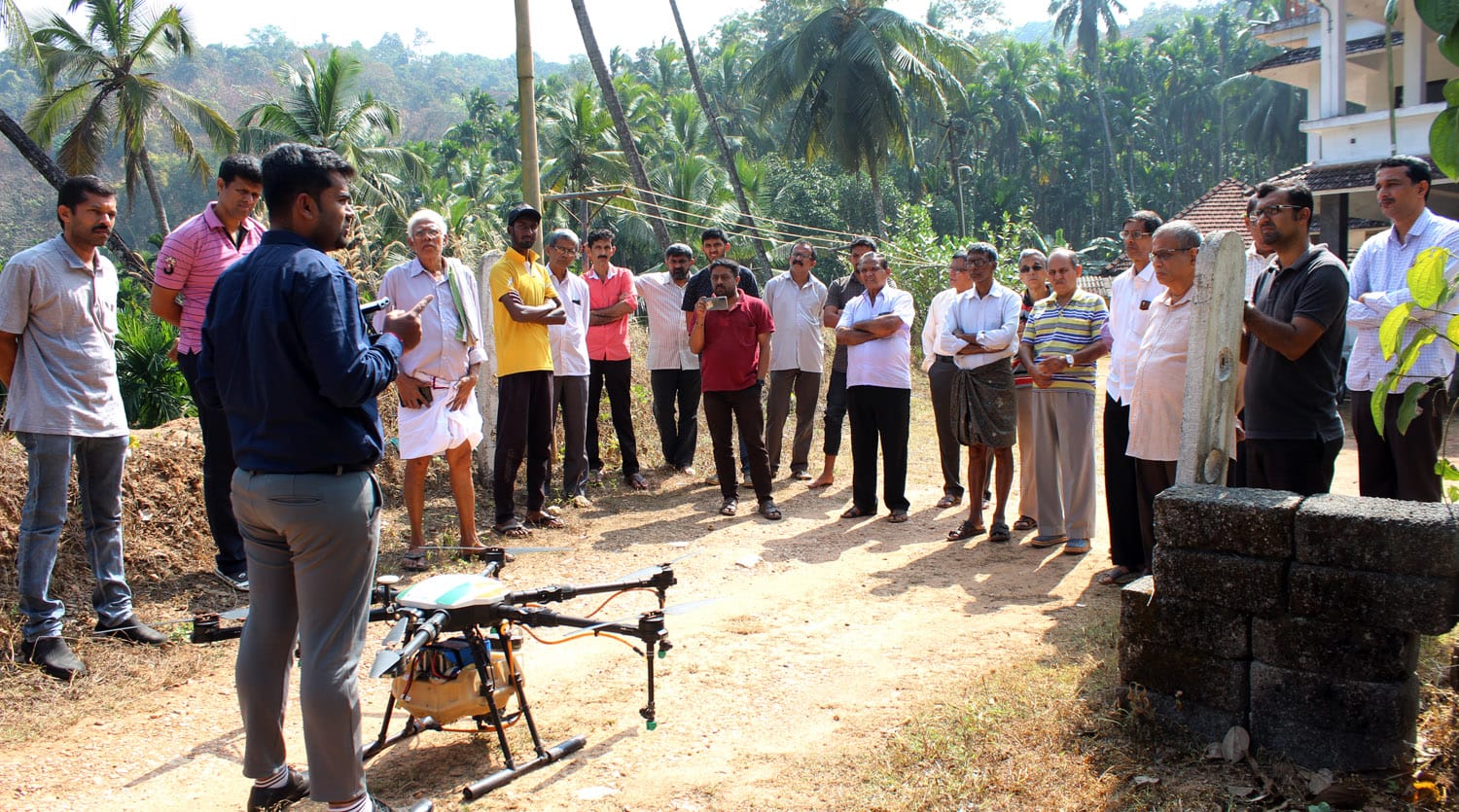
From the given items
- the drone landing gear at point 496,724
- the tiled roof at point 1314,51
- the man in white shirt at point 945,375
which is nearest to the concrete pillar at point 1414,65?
the tiled roof at point 1314,51

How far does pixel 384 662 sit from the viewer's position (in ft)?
9.58

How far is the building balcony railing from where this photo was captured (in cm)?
1470

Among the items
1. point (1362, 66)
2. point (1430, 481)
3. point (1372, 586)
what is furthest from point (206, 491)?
point (1362, 66)

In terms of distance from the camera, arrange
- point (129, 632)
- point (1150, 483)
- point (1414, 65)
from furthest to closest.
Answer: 1. point (1414, 65)
2. point (1150, 483)
3. point (129, 632)

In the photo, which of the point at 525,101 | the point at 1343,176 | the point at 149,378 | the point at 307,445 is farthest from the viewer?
the point at 1343,176

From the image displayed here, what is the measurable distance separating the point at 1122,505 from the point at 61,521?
5177 millimetres

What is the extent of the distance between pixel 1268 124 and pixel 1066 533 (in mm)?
50445

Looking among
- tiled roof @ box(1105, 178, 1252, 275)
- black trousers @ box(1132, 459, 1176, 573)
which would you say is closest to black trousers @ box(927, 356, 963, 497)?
black trousers @ box(1132, 459, 1176, 573)

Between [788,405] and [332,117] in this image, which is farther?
[332,117]

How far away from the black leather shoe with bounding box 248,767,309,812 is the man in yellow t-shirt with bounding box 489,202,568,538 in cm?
370

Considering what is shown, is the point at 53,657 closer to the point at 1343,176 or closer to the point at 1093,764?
the point at 1093,764

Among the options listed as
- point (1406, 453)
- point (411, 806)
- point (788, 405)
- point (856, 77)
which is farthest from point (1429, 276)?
point (856, 77)

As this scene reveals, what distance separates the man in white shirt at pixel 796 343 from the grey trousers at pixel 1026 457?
6.50ft

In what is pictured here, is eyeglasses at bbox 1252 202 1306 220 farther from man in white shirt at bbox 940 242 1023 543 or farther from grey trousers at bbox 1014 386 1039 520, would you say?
grey trousers at bbox 1014 386 1039 520
